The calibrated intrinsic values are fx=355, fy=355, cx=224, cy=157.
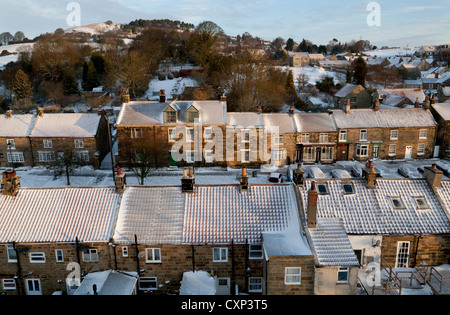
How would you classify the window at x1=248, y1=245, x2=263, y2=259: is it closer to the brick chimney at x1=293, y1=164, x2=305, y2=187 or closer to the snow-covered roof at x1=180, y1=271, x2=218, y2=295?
the snow-covered roof at x1=180, y1=271, x2=218, y2=295

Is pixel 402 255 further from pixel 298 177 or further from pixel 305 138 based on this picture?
pixel 305 138

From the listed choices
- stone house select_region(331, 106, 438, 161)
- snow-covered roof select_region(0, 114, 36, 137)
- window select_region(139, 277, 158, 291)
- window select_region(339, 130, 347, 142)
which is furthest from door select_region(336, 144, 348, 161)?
snow-covered roof select_region(0, 114, 36, 137)

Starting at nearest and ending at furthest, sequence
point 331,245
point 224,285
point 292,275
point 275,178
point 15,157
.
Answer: point 292,275 → point 331,245 → point 224,285 → point 275,178 → point 15,157

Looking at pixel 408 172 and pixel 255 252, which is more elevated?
pixel 255 252

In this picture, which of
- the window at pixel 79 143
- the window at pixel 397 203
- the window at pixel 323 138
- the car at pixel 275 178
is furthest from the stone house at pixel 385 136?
the window at pixel 79 143

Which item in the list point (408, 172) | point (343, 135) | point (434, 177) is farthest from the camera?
point (343, 135)

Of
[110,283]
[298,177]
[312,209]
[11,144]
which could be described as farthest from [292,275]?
[11,144]

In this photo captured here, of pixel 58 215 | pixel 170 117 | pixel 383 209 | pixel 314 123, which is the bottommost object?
pixel 383 209
